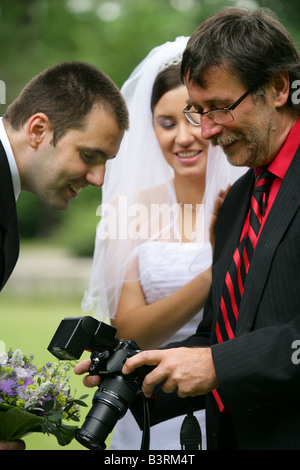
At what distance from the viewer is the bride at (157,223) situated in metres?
2.66

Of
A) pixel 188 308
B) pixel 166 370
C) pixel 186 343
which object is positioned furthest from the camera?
pixel 188 308

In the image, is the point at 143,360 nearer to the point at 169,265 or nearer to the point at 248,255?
the point at 248,255

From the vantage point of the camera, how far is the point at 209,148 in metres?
2.77

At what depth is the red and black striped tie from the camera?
189cm

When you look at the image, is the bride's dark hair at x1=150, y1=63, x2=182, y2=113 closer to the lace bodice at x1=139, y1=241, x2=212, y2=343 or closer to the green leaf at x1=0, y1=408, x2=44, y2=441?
the lace bodice at x1=139, y1=241, x2=212, y2=343

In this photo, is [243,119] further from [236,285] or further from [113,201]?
[113,201]

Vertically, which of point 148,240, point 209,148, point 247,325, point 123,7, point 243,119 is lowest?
point 247,325

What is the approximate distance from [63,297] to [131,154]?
12254mm

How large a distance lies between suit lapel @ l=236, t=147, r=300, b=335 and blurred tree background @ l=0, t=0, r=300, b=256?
13.4 m

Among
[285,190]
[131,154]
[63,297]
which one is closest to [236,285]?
[285,190]

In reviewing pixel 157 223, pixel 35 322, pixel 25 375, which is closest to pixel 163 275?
pixel 157 223

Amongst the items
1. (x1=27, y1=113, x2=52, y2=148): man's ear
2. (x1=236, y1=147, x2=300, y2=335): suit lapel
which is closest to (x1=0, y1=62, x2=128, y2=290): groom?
(x1=27, y1=113, x2=52, y2=148): man's ear

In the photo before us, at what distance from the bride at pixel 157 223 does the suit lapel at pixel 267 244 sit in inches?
33.3

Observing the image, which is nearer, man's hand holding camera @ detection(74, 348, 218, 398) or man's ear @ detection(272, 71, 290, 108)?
man's hand holding camera @ detection(74, 348, 218, 398)
